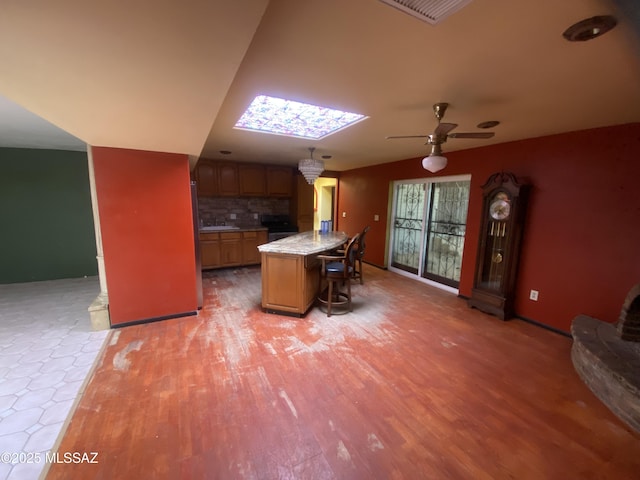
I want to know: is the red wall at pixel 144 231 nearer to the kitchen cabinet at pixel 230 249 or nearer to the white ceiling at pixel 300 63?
the white ceiling at pixel 300 63

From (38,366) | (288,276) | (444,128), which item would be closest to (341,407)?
(288,276)

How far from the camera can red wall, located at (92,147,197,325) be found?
8.89 feet

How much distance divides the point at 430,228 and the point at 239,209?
4063 millimetres

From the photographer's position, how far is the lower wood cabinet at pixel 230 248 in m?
5.11

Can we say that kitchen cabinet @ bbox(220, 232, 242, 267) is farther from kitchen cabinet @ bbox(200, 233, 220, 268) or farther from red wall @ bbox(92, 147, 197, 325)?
red wall @ bbox(92, 147, 197, 325)

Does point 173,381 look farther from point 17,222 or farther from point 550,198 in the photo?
point 17,222

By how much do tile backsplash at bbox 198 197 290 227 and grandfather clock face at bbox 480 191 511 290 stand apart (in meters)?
4.28

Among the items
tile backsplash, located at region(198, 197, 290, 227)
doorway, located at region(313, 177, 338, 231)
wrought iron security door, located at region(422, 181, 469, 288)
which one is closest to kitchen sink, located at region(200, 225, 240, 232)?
tile backsplash, located at region(198, 197, 290, 227)

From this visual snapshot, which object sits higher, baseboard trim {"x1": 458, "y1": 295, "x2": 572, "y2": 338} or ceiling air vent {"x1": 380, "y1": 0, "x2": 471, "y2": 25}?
ceiling air vent {"x1": 380, "y1": 0, "x2": 471, "y2": 25}

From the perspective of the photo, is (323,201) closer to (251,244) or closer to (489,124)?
(251,244)

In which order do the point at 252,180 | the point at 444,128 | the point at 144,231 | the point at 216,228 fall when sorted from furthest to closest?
the point at 252,180 < the point at 216,228 < the point at 144,231 < the point at 444,128

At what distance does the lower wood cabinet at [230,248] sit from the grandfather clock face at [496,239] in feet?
13.4

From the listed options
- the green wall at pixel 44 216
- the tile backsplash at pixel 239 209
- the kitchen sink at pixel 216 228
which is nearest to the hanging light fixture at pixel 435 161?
the kitchen sink at pixel 216 228

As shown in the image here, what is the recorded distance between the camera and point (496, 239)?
3.37 meters
